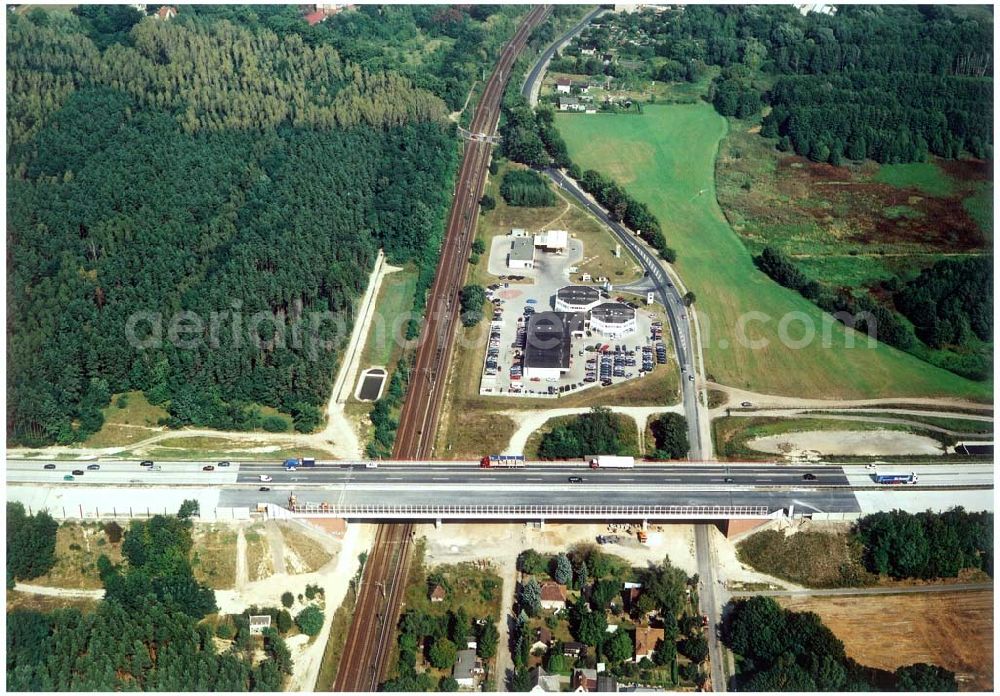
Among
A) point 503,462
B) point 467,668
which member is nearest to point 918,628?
point 467,668

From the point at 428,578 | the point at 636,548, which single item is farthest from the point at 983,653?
the point at 428,578

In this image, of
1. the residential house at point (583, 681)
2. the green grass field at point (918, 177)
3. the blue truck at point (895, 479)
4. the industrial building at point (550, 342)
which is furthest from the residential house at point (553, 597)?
the green grass field at point (918, 177)

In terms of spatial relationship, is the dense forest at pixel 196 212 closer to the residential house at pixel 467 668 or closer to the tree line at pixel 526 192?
the tree line at pixel 526 192

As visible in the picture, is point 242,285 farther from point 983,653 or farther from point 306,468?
point 983,653

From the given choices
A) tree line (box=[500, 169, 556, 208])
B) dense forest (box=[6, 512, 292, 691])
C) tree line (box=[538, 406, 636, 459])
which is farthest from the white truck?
tree line (box=[500, 169, 556, 208])

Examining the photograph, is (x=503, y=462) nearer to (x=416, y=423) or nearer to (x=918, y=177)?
(x=416, y=423)

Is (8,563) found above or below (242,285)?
below
